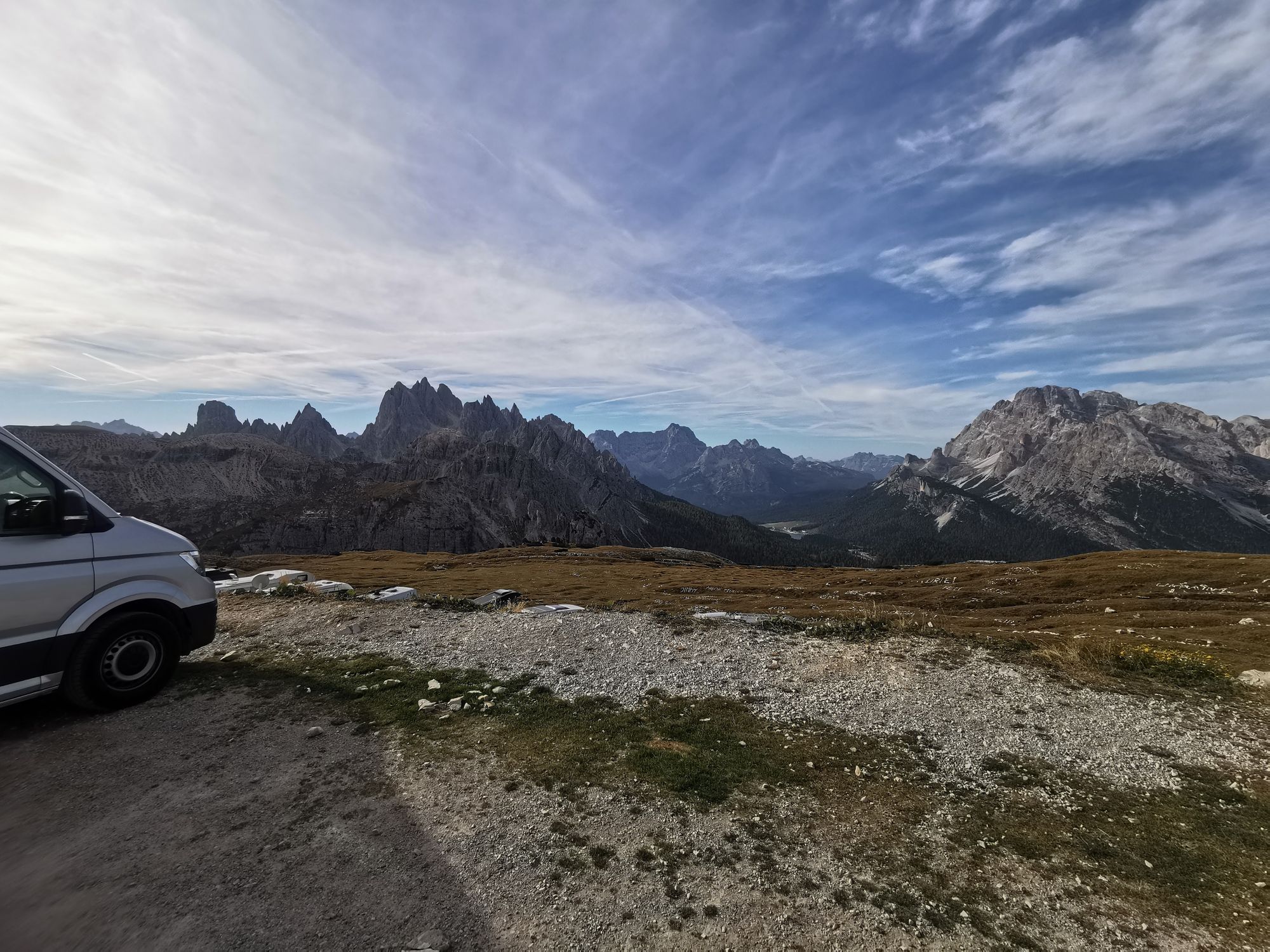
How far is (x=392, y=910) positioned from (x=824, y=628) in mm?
14762

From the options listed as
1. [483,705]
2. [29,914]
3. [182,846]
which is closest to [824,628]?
[483,705]

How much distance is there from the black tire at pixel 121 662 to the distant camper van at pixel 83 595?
17mm

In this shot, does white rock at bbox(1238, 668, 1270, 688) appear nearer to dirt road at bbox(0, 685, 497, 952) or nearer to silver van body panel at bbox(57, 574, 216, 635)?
dirt road at bbox(0, 685, 497, 952)

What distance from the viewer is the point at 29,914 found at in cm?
520

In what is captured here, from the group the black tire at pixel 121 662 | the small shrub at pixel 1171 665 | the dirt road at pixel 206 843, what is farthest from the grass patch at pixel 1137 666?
the black tire at pixel 121 662

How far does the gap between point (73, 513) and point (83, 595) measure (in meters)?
1.43

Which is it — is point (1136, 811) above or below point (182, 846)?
below

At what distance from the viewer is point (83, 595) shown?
29.9 ft

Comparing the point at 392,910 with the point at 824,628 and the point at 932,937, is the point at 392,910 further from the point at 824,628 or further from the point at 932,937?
the point at 824,628

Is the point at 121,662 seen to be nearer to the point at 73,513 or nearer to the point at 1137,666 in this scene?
the point at 73,513

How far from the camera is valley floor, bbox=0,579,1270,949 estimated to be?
5520 mm

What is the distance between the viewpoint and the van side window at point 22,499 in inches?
328

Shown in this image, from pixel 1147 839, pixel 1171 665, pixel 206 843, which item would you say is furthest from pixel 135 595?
pixel 1171 665

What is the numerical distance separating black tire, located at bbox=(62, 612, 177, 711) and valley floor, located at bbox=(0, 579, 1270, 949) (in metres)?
0.46
